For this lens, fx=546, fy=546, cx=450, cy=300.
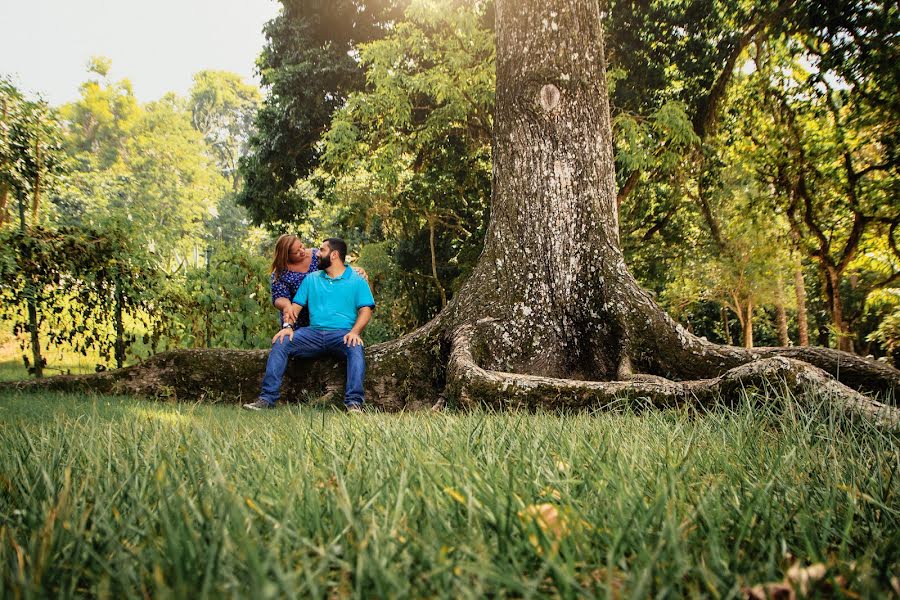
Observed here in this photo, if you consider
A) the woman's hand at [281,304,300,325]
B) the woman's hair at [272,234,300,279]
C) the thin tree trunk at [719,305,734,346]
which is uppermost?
the woman's hair at [272,234,300,279]

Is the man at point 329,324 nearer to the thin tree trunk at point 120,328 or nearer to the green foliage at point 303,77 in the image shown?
the thin tree trunk at point 120,328

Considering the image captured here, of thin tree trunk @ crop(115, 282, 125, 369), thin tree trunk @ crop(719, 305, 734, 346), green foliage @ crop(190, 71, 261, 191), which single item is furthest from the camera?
green foliage @ crop(190, 71, 261, 191)

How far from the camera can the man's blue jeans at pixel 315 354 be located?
5.35 metres

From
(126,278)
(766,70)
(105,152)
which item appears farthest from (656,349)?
(105,152)

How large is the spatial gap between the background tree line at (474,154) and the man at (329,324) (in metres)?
1.86

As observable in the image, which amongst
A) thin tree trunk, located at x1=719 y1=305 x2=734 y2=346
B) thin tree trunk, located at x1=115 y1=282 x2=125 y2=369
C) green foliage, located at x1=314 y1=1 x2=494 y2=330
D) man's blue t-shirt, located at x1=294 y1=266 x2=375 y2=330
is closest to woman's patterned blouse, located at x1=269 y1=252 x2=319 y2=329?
man's blue t-shirt, located at x1=294 y1=266 x2=375 y2=330

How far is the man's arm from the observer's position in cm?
553

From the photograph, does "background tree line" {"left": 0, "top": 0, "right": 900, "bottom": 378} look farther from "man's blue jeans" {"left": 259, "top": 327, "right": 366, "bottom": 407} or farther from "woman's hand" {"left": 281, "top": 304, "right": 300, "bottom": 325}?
"man's blue jeans" {"left": 259, "top": 327, "right": 366, "bottom": 407}

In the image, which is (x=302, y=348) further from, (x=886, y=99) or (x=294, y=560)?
(x=886, y=99)

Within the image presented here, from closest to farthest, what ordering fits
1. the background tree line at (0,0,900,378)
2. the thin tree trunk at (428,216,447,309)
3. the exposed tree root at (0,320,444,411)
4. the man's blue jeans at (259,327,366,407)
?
the man's blue jeans at (259,327,366,407)
the exposed tree root at (0,320,444,411)
the background tree line at (0,0,900,378)
the thin tree trunk at (428,216,447,309)

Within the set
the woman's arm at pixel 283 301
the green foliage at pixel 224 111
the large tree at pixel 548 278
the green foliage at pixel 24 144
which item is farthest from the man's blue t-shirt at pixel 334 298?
the green foliage at pixel 224 111

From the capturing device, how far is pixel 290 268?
267 inches

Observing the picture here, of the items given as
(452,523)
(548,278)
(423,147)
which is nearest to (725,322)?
(423,147)

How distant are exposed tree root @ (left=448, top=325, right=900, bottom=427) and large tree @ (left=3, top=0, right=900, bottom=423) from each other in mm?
57
